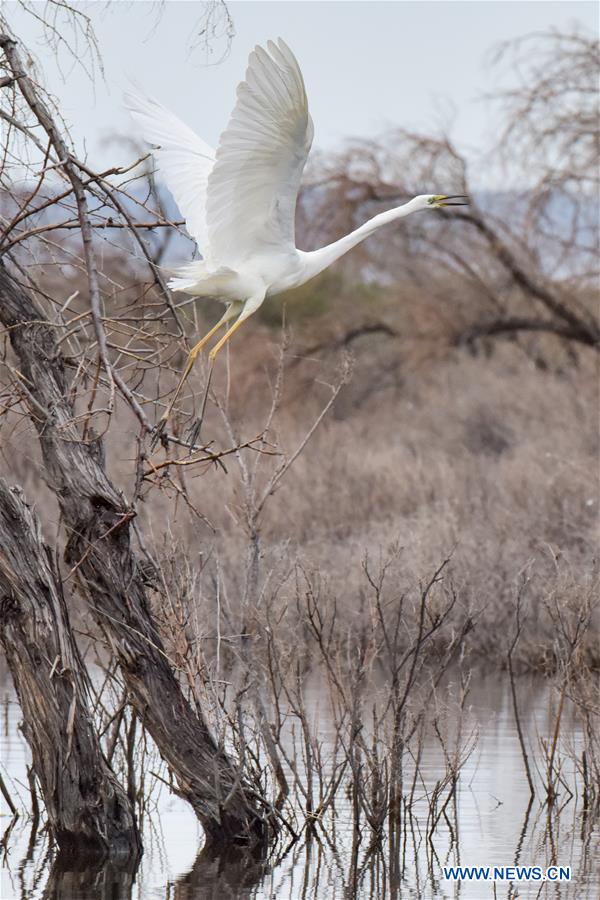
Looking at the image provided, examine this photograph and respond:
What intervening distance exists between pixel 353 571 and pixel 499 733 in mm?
3694

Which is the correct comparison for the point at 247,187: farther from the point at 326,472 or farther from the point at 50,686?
the point at 326,472

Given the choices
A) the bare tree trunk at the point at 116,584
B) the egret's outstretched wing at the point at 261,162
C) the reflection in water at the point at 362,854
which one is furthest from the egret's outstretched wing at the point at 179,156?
the reflection in water at the point at 362,854

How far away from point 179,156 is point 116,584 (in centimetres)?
223

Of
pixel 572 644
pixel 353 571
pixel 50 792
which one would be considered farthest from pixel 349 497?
pixel 50 792

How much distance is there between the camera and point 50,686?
6.68m

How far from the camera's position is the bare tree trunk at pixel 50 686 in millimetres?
6633

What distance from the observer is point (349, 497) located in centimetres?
1695

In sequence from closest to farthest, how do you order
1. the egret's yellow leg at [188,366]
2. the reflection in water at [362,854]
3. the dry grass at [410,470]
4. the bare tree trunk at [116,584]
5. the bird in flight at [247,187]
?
1. the egret's yellow leg at [188,366]
2. the bird in flight at [247,187]
3. the bare tree trunk at [116,584]
4. the reflection in water at [362,854]
5. the dry grass at [410,470]

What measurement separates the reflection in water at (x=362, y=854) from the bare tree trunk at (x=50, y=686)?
0.79 feet

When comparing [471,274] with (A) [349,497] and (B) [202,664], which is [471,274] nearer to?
(A) [349,497]

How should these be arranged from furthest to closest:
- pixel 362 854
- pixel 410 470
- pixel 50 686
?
pixel 410 470 → pixel 362 854 → pixel 50 686

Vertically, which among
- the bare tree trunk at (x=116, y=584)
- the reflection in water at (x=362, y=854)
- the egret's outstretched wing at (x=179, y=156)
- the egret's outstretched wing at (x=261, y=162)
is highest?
the egret's outstretched wing at (x=179, y=156)

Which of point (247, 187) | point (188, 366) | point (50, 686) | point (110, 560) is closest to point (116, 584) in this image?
point (110, 560)

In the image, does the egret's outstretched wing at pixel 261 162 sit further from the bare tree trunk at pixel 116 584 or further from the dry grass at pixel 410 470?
the bare tree trunk at pixel 116 584
